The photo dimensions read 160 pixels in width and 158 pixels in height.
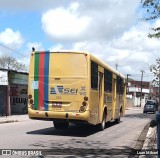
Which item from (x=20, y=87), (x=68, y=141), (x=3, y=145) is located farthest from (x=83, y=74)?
(x=20, y=87)

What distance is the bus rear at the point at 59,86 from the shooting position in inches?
637

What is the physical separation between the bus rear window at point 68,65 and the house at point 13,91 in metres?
15.5

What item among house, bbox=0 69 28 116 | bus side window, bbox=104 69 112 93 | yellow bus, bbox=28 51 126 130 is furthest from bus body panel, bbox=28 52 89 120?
house, bbox=0 69 28 116

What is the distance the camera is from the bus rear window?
16.2 m

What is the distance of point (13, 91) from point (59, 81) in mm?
22121

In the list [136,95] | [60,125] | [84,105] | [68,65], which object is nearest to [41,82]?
[68,65]

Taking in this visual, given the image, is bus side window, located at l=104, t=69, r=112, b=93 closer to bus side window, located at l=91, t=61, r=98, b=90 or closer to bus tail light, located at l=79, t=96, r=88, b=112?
bus side window, located at l=91, t=61, r=98, b=90

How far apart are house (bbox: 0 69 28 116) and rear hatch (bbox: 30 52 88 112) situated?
15099 millimetres

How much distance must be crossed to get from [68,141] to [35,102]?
112 inches

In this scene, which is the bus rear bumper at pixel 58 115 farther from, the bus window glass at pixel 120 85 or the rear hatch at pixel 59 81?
the bus window glass at pixel 120 85

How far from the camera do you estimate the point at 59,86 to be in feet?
54.1

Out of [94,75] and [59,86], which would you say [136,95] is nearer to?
[94,75]

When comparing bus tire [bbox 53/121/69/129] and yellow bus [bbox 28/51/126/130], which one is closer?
yellow bus [bbox 28/51/126/130]

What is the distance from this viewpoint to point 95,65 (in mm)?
17297
